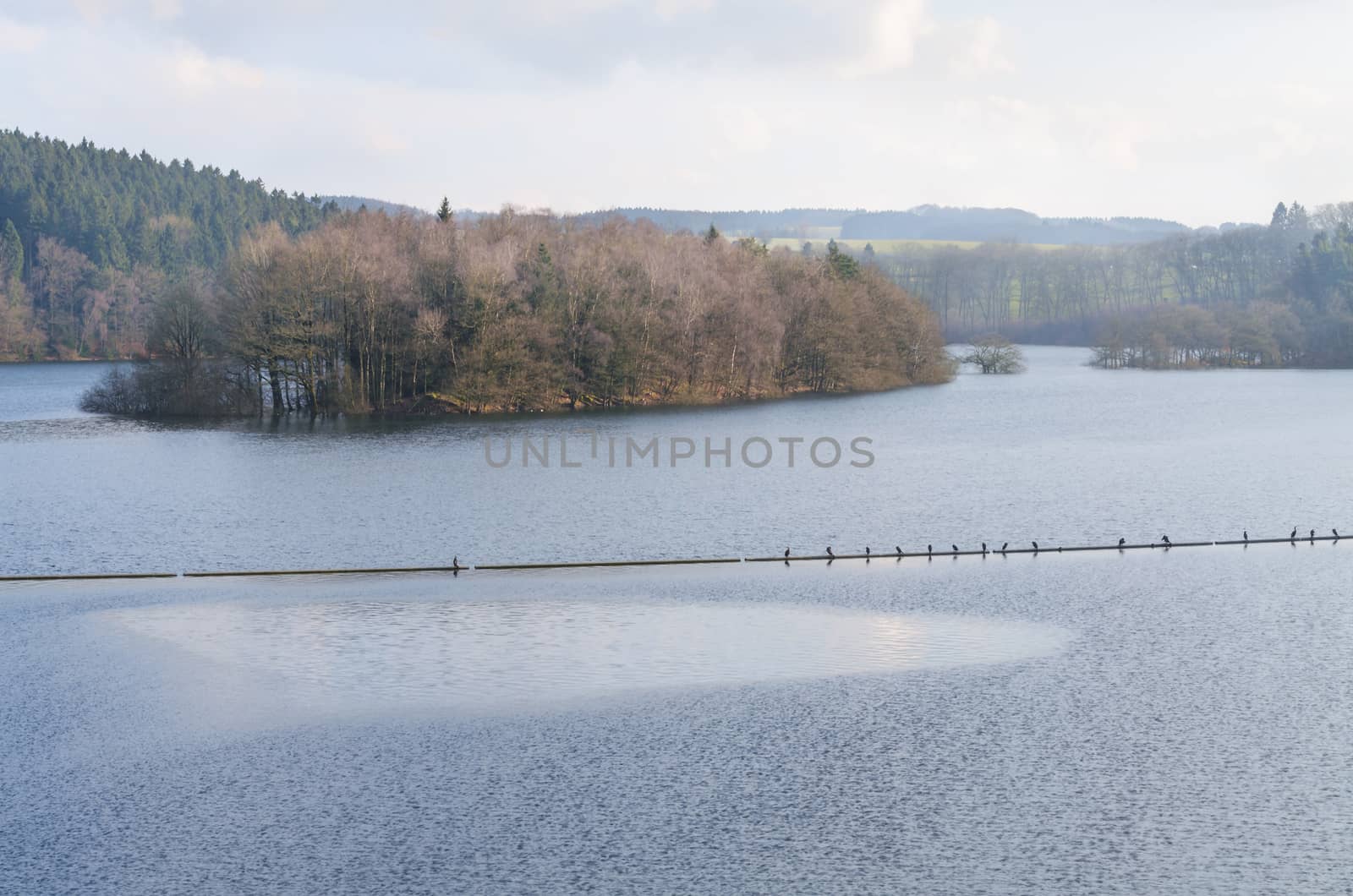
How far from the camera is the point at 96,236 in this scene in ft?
461

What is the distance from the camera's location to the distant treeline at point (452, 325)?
68500 mm

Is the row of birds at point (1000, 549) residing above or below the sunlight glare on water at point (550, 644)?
above

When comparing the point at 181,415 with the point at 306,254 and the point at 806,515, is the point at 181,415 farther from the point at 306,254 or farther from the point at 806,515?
the point at 806,515

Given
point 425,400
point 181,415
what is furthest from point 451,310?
point 181,415

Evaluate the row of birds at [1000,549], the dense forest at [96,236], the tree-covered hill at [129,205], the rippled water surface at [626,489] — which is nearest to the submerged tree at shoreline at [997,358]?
the rippled water surface at [626,489]

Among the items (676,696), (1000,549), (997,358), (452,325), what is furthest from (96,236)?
(676,696)

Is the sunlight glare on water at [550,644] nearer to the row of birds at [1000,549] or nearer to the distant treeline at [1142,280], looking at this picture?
the row of birds at [1000,549]

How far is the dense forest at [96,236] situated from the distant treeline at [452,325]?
168 ft

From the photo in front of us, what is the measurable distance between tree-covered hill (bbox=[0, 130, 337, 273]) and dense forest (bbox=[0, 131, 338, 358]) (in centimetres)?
18

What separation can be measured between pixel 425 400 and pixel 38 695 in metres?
52.6

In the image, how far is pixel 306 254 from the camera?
221 feet

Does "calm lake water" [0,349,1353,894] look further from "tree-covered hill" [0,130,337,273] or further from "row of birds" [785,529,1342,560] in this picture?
"tree-covered hill" [0,130,337,273]

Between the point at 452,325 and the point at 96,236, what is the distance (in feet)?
300

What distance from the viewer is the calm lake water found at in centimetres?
1428
